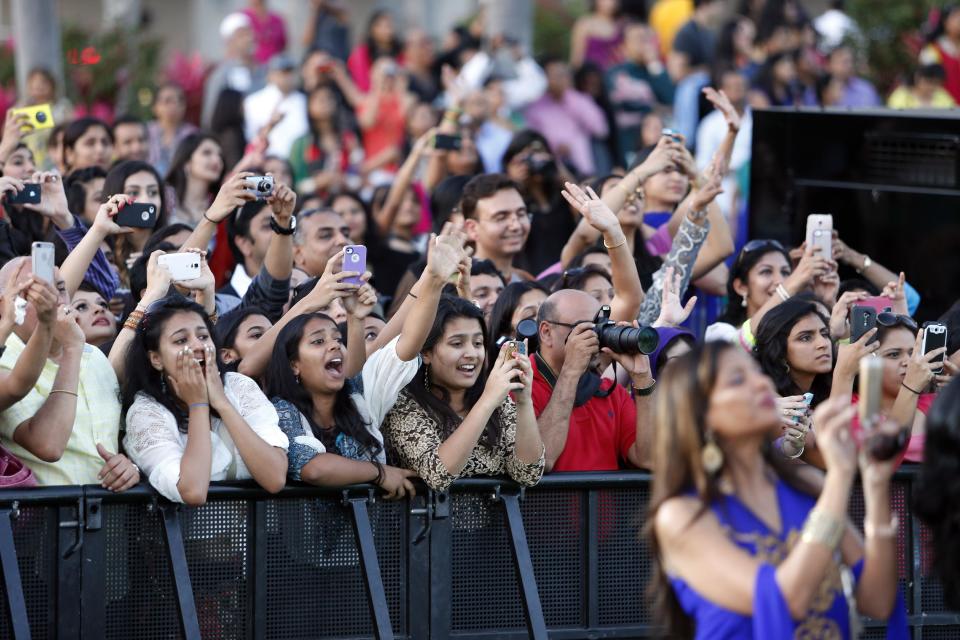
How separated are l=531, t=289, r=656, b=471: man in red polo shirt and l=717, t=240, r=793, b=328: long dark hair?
4.05ft

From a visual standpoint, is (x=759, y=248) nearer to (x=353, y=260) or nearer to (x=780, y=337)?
(x=780, y=337)

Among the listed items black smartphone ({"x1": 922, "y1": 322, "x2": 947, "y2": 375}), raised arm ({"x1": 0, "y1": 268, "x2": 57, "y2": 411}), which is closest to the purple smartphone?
raised arm ({"x1": 0, "y1": 268, "x2": 57, "y2": 411})

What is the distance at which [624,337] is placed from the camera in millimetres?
6133

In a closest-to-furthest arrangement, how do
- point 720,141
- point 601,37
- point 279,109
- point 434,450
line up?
point 434,450
point 720,141
point 279,109
point 601,37

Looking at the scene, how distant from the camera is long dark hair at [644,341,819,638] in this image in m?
4.15

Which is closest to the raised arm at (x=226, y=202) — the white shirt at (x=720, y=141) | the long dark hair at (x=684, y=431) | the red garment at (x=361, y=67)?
the long dark hair at (x=684, y=431)

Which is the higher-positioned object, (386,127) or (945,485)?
(386,127)

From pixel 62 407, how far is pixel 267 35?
9.59 m

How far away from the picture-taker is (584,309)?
21.6ft

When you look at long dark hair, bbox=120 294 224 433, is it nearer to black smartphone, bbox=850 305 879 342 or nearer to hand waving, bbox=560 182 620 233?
hand waving, bbox=560 182 620 233

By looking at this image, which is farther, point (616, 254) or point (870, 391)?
point (616, 254)

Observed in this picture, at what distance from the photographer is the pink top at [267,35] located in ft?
48.0

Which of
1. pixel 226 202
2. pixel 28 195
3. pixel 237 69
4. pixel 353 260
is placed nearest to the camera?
pixel 353 260

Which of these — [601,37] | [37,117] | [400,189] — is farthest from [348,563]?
[601,37]
